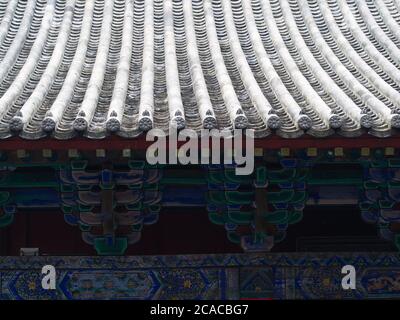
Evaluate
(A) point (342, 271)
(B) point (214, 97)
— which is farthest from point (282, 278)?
(B) point (214, 97)

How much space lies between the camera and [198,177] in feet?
24.1

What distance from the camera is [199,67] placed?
8.30 meters

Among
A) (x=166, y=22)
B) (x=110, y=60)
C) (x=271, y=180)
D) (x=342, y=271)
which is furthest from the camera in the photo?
(x=166, y=22)

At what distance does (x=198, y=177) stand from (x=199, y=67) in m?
1.43

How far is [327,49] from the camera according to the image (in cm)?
902

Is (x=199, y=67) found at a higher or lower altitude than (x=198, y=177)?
higher

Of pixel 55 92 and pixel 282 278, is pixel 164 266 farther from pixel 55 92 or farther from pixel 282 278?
pixel 55 92

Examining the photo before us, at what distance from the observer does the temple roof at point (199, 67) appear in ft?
21.1

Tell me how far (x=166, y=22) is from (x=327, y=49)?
6.53 feet

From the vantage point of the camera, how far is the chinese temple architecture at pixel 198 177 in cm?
638

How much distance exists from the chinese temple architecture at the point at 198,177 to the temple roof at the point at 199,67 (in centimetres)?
3

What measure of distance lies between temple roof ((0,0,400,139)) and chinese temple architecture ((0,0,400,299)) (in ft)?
0.09

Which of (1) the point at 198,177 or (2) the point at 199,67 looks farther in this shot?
(2) the point at 199,67

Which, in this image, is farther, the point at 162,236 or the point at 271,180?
the point at 162,236
